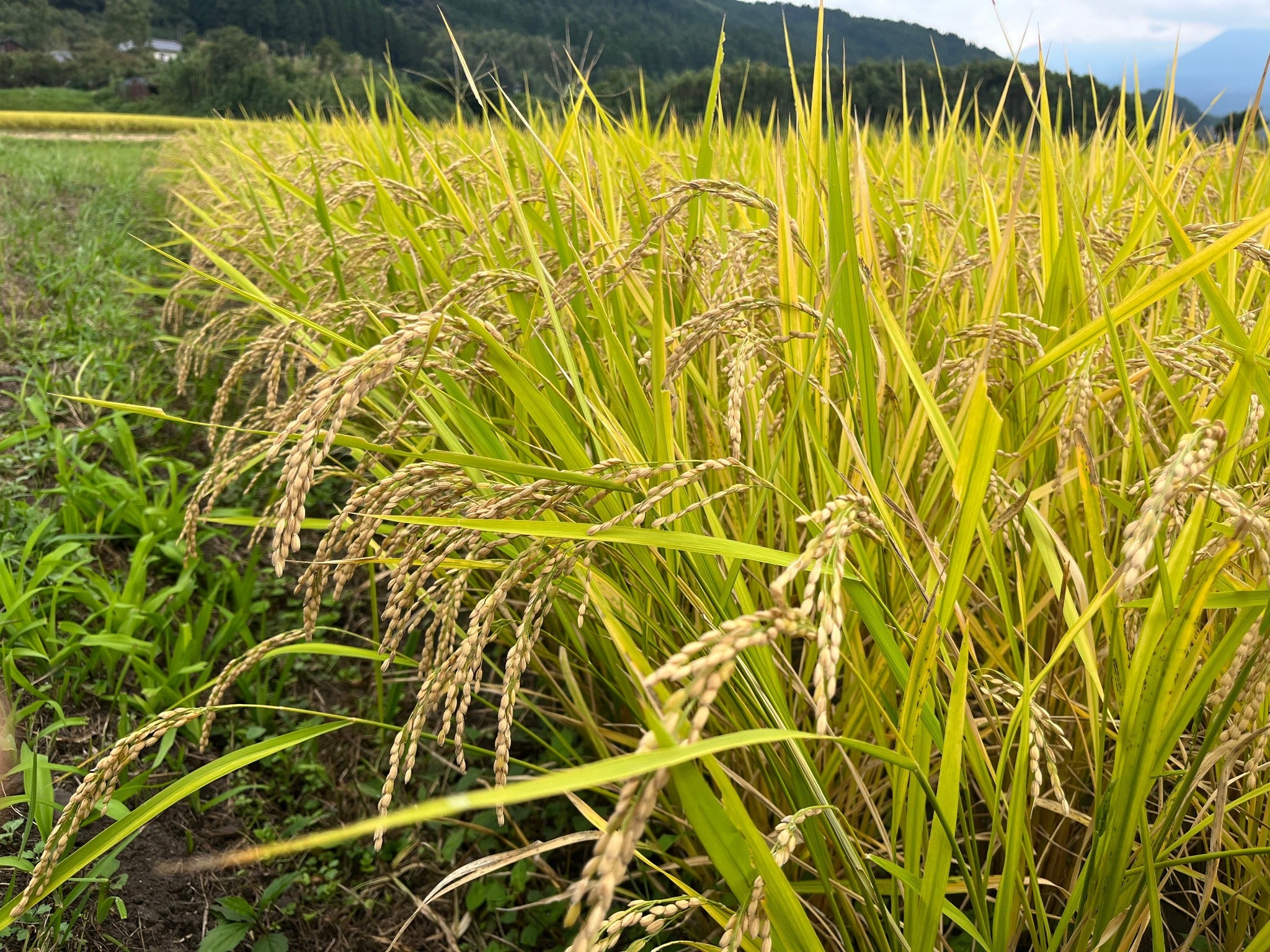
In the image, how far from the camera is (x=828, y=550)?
0.47 m

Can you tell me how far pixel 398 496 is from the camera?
2.49ft

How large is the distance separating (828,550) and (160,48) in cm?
6703

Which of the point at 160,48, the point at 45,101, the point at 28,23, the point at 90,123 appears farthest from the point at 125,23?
the point at 90,123

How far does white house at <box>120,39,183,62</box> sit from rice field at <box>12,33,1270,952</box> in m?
51.9

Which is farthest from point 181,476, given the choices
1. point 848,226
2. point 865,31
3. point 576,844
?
point 865,31

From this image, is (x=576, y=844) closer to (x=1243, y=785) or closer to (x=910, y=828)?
(x=910, y=828)

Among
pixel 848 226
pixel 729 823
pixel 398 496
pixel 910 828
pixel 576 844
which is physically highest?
pixel 848 226

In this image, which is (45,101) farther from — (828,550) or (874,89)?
(828,550)

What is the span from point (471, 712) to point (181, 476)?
132cm

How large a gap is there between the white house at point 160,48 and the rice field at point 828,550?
51.9 meters

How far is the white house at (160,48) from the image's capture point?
45.7m

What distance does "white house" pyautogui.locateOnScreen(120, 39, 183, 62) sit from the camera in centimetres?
4569

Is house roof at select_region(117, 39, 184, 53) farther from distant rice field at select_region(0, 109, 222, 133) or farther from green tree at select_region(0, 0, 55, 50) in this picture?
distant rice field at select_region(0, 109, 222, 133)

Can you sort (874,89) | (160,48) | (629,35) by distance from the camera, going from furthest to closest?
(160,48) → (629,35) → (874,89)
